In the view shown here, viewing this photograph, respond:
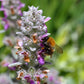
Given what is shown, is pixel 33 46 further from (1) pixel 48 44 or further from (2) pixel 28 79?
(2) pixel 28 79

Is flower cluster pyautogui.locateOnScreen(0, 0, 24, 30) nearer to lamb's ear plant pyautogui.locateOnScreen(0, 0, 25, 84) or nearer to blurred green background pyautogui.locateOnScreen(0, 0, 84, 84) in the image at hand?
lamb's ear plant pyautogui.locateOnScreen(0, 0, 25, 84)

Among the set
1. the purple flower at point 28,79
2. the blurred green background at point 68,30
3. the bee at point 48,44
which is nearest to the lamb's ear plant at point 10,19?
the purple flower at point 28,79

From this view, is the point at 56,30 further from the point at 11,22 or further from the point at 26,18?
the point at 26,18

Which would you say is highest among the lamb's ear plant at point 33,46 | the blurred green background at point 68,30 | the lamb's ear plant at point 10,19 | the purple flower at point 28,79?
the blurred green background at point 68,30

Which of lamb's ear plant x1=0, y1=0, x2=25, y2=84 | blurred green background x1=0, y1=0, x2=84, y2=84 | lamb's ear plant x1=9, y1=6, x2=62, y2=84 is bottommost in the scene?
lamb's ear plant x1=9, y1=6, x2=62, y2=84

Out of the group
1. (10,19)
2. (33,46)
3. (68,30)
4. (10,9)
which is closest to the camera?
(33,46)

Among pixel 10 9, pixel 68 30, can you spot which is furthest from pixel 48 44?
pixel 68 30

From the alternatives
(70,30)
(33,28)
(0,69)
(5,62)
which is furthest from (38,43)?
(70,30)

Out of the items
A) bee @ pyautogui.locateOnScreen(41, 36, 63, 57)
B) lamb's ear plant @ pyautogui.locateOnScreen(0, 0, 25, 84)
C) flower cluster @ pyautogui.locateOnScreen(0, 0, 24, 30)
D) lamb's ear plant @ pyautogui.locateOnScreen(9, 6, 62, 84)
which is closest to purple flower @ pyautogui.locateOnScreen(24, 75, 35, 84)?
lamb's ear plant @ pyautogui.locateOnScreen(9, 6, 62, 84)

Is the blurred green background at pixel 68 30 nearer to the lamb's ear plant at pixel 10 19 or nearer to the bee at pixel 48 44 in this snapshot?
the lamb's ear plant at pixel 10 19
